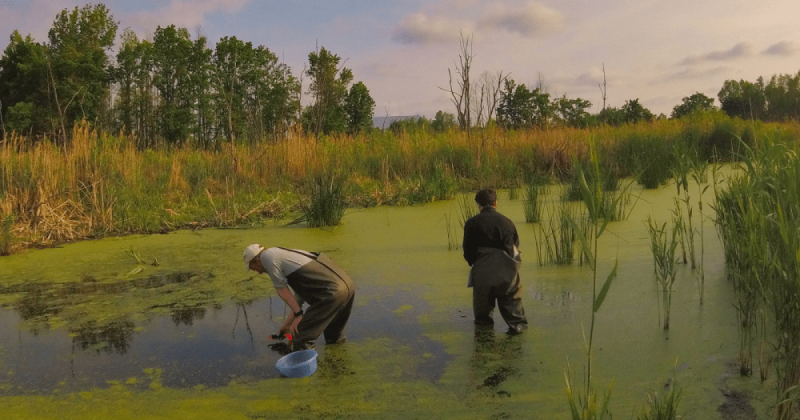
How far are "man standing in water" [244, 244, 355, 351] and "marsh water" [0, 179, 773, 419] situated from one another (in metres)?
0.13

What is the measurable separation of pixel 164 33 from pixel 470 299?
2744cm

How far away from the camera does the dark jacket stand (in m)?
3.26

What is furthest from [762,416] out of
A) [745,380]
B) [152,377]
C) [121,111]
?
[121,111]

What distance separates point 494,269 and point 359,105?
26245mm

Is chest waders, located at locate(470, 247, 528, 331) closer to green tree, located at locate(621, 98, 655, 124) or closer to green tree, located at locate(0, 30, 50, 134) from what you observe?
green tree, located at locate(0, 30, 50, 134)

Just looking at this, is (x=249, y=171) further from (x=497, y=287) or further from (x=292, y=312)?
Answer: (x=497, y=287)

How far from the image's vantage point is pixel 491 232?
10.7 feet

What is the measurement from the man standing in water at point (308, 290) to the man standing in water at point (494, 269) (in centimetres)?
69

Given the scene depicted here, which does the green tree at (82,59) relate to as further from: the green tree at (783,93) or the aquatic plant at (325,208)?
the green tree at (783,93)

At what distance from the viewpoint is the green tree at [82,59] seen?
22359mm

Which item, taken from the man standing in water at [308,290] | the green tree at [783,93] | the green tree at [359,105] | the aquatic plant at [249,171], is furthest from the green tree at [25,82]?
the green tree at [783,93]

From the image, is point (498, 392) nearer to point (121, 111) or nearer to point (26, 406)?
point (26, 406)

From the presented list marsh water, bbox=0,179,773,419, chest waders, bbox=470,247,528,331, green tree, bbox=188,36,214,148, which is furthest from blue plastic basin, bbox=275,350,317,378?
green tree, bbox=188,36,214,148

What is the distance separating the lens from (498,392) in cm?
249
